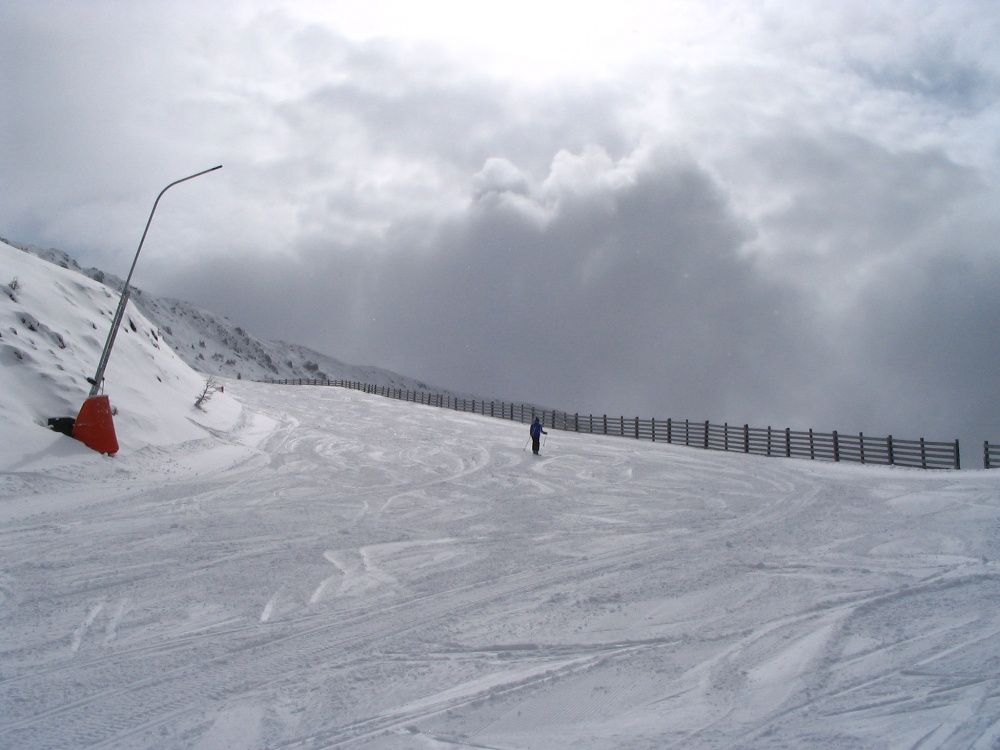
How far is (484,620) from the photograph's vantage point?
615 cm

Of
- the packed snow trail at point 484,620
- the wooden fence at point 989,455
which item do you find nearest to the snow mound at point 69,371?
the packed snow trail at point 484,620

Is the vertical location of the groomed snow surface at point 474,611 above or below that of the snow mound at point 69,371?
below

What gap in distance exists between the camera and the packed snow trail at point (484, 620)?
4301 mm

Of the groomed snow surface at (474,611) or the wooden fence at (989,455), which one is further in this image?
the wooden fence at (989,455)

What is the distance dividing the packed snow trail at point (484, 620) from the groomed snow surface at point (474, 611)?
29mm

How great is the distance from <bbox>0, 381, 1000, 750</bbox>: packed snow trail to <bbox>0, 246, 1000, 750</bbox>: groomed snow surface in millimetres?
29

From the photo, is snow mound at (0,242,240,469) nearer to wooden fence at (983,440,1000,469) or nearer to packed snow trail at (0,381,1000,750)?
packed snow trail at (0,381,1000,750)

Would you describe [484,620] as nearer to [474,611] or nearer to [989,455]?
[474,611]

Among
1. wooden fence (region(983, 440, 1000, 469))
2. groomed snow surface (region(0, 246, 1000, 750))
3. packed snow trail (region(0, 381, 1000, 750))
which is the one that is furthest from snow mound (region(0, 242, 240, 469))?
wooden fence (region(983, 440, 1000, 469))

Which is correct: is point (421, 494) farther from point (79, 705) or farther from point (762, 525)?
point (79, 705)

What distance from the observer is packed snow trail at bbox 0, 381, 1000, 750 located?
4.30m

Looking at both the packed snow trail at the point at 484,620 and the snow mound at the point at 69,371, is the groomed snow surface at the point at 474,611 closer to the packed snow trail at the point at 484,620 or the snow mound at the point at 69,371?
the packed snow trail at the point at 484,620

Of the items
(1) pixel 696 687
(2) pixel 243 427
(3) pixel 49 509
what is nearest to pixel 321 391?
(2) pixel 243 427

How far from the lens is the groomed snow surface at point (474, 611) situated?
14.2 ft
